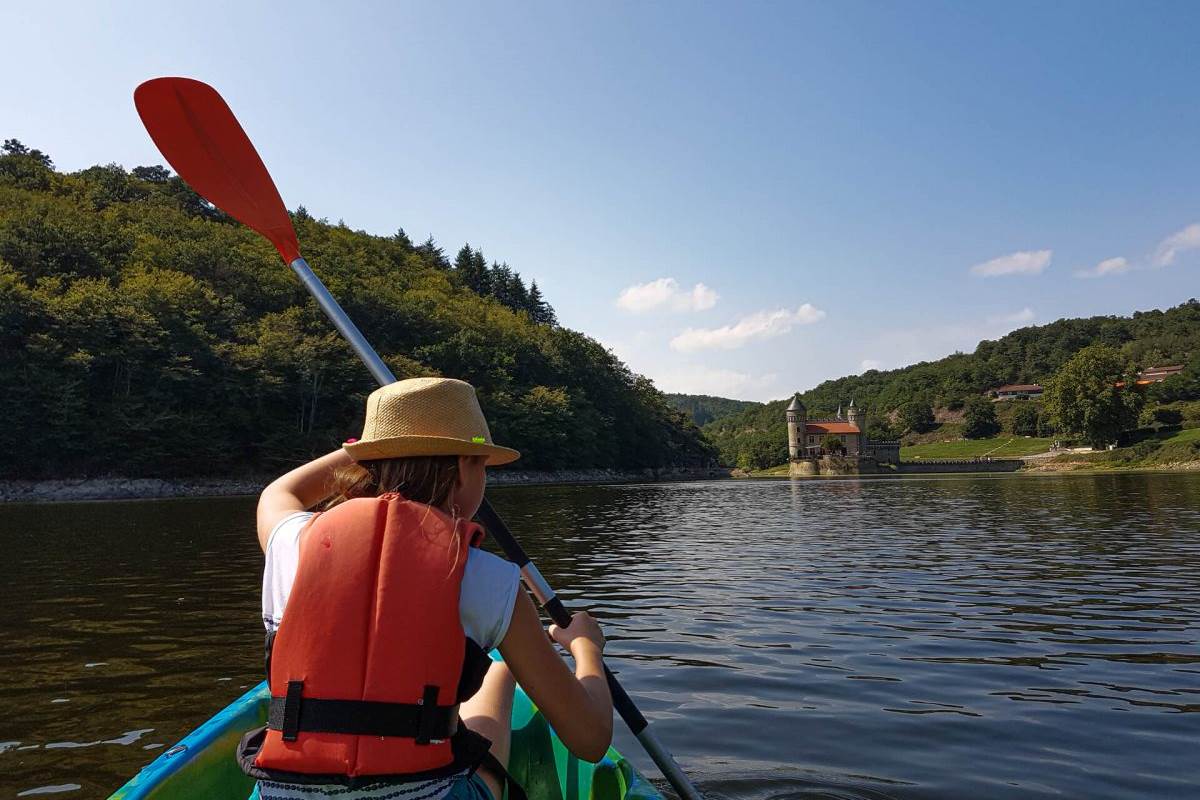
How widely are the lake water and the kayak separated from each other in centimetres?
137

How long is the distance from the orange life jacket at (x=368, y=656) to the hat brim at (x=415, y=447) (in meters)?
0.25

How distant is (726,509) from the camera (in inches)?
1362

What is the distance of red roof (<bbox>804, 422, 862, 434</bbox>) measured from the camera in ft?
462

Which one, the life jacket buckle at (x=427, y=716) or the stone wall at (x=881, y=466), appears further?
the stone wall at (x=881, y=466)

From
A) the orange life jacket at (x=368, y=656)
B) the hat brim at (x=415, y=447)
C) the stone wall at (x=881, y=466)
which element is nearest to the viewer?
the orange life jacket at (x=368, y=656)

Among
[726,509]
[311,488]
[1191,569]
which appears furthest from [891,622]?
[726,509]

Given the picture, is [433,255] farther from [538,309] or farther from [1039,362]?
[1039,362]

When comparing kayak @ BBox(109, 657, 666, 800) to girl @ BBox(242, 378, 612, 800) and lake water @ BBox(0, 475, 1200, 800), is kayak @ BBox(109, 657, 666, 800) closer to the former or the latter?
girl @ BBox(242, 378, 612, 800)

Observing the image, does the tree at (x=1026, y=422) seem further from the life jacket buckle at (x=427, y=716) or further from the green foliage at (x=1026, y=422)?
the life jacket buckle at (x=427, y=716)

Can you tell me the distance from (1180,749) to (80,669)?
935cm

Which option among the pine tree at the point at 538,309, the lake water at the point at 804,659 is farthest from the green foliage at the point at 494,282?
the lake water at the point at 804,659

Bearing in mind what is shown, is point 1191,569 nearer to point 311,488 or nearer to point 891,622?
point 891,622

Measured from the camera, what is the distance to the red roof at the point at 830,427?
462 feet

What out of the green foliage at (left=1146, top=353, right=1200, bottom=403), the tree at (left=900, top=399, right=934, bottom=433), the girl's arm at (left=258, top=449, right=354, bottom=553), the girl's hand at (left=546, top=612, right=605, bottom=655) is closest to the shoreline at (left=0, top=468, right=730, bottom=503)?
the girl's arm at (left=258, top=449, right=354, bottom=553)
